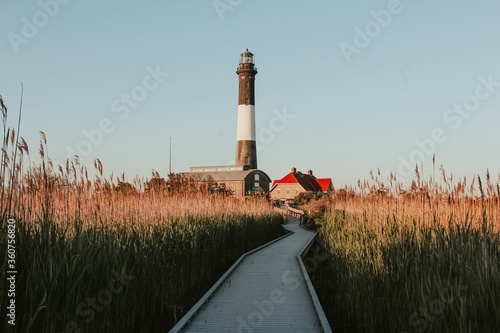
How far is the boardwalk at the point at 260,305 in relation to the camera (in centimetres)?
552

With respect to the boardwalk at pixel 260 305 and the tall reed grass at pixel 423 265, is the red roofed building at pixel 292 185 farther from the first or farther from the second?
the tall reed grass at pixel 423 265

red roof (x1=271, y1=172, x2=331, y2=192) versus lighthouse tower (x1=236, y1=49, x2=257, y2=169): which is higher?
lighthouse tower (x1=236, y1=49, x2=257, y2=169)

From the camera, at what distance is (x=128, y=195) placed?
8.66 metres

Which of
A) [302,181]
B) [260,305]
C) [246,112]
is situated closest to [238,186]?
[246,112]

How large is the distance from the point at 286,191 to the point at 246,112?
53.3 feet

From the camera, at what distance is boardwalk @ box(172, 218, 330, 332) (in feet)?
18.1

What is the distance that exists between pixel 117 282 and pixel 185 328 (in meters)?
1.39

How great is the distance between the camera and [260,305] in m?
6.59

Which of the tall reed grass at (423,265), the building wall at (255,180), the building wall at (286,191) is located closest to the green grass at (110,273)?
the tall reed grass at (423,265)

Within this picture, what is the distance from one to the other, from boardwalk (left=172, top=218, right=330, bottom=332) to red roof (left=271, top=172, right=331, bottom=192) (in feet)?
161

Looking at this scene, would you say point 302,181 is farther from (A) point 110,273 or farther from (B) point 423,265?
(A) point 110,273

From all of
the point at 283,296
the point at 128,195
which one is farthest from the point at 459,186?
the point at 128,195

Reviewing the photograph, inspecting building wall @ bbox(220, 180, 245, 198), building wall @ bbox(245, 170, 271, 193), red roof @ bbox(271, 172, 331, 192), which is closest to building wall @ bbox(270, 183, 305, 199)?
red roof @ bbox(271, 172, 331, 192)

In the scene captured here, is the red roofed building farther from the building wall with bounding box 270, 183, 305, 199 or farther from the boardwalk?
the boardwalk
